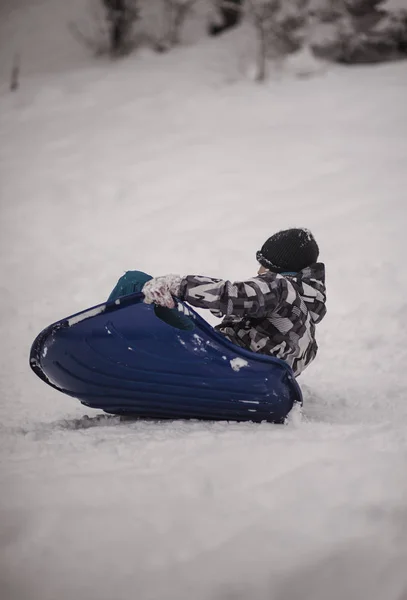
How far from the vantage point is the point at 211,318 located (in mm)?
3885

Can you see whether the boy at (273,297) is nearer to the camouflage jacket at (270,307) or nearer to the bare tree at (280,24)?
the camouflage jacket at (270,307)

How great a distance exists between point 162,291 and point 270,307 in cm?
39

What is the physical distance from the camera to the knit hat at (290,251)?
215cm

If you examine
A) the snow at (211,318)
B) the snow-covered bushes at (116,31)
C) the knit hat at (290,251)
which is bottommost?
the snow at (211,318)

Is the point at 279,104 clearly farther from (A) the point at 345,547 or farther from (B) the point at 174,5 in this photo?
(A) the point at 345,547

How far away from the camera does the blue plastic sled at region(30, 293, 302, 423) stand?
6.05 ft

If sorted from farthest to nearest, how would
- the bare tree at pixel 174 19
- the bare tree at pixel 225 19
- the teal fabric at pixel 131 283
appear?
the bare tree at pixel 225 19 < the bare tree at pixel 174 19 < the teal fabric at pixel 131 283

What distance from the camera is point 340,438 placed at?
1627 mm

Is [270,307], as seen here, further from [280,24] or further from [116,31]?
[116,31]

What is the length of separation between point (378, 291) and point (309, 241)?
1.67m

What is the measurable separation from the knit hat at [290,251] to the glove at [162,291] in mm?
502

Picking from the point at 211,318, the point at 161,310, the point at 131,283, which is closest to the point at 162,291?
the point at 161,310

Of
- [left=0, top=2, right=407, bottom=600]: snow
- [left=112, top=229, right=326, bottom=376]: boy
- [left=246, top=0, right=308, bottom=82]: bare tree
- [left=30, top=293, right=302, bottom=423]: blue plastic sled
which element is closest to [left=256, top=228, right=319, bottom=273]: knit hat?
[left=112, top=229, right=326, bottom=376]: boy

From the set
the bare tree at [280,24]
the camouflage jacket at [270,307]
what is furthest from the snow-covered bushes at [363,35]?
the camouflage jacket at [270,307]
